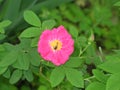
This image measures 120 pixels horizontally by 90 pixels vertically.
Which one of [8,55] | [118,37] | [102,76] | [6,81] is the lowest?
[118,37]

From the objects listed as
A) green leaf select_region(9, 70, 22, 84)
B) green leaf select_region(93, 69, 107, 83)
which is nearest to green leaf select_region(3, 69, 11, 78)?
green leaf select_region(9, 70, 22, 84)

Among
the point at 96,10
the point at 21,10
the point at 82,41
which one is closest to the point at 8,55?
the point at 82,41

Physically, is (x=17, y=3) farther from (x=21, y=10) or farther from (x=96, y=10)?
(x=96, y=10)

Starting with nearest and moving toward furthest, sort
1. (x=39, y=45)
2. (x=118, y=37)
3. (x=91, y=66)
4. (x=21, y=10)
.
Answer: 1. (x=39, y=45)
2. (x=91, y=66)
3. (x=21, y=10)
4. (x=118, y=37)

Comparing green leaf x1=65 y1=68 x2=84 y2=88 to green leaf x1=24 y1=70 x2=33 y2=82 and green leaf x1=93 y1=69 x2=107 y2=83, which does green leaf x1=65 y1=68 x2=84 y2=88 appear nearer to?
green leaf x1=93 y1=69 x2=107 y2=83

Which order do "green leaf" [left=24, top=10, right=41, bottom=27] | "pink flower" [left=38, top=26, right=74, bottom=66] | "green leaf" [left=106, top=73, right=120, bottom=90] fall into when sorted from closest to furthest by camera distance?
1. "green leaf" [left=106, top=73, right=120, bottom=90]
2. "pink flower" [left=38, top=26, right=74, bottom=66]
3. "green leaf" [left=24, top=10, right=41, bottom=27]

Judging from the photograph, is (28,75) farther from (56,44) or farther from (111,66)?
(111,66)

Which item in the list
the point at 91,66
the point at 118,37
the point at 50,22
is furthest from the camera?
the point at 118,37
